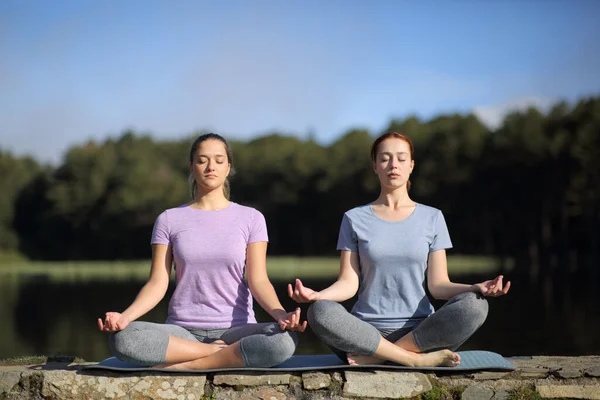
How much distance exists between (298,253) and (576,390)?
174 ft

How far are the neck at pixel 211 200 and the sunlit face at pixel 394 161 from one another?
3.63 ft

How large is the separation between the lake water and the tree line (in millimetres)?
12421

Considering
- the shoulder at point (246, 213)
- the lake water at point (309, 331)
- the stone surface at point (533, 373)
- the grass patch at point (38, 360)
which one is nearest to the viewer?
the stone surface at point (533, 373)

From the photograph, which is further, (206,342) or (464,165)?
(464,165)

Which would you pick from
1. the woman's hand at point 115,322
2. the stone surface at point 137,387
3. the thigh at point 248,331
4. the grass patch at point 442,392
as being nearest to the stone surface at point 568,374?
the grass patch at point 442,392

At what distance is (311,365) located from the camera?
5.19m

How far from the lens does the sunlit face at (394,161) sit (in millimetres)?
5227

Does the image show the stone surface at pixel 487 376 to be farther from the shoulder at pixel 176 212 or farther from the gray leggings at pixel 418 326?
the shoulder at pixel 176 212

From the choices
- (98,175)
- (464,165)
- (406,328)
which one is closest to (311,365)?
(406,328)

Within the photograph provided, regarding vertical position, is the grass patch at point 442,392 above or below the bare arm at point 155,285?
below

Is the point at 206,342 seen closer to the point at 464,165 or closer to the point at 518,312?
the point at 518,312

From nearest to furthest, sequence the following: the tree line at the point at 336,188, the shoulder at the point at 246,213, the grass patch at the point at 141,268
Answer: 1. the shoulder at the point at 246,213
2. the grass patch at the point at 141,268
3. the tree line at the point at 336,188

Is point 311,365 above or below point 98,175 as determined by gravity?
below

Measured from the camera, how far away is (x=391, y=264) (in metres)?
5.07
